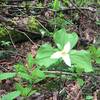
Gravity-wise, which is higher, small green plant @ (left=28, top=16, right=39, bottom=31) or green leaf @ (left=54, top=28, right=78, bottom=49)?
green leaf @ (left=54, top=28, right=78, bottom=49)

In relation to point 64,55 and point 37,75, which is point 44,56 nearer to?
point 64,55

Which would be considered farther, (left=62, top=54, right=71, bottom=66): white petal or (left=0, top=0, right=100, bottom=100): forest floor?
(left=0, top=0, right=100, bottom=100): forest floor

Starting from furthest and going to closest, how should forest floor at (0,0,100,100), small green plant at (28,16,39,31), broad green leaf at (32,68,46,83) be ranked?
1. small green plant at (28,16,39,31)
2. forest floor at (0,0,100,100)
3. broad green leaf at (32,68,46,83)

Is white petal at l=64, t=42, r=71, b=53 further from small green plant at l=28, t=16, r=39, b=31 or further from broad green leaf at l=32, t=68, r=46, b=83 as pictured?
small green plant at l=28, t=16, r=39, b=31

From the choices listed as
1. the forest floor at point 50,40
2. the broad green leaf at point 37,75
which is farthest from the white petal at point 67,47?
the forest floor at point 50,40

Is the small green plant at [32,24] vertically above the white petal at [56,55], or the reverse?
the white petal at [56,55]

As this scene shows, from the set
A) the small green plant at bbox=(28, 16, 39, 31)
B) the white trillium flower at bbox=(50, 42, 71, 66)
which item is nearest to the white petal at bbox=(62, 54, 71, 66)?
the white trillium flower at bbox=(50, 42, 71, 66)

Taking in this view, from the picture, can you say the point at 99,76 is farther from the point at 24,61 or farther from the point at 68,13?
the point at 68,13

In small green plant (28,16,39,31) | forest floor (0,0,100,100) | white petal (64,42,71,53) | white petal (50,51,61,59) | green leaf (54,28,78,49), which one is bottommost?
forest floor (0,0,100,100)

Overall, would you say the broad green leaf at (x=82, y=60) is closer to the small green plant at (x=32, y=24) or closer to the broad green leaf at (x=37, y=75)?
the broad green leaf at (x=37, y=75)
